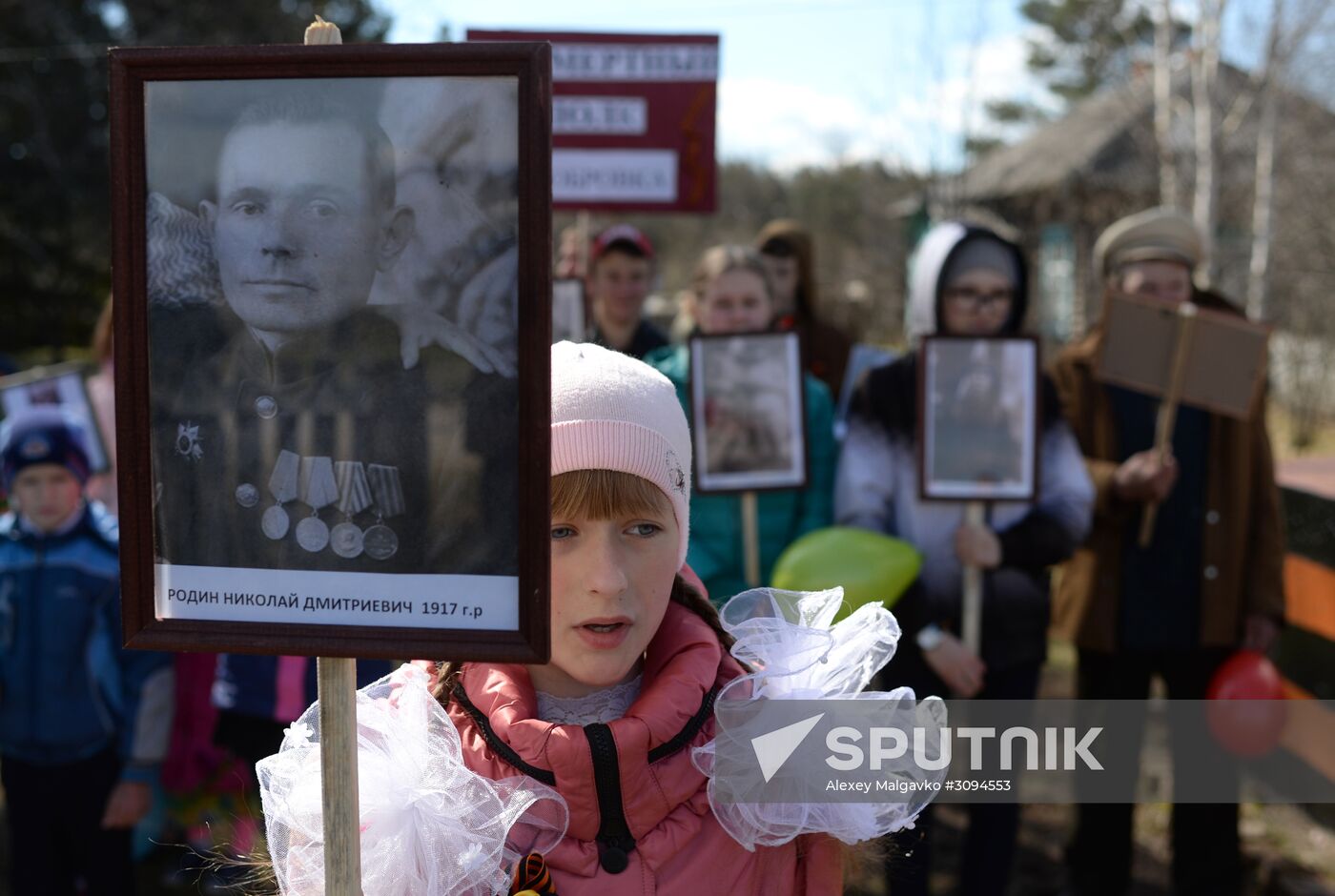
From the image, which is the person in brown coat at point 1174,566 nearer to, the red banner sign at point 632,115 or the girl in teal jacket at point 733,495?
the girl in teal jacket at point 733,495

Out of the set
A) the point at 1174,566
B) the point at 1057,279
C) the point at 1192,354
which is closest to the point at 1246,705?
the point at 1174,566

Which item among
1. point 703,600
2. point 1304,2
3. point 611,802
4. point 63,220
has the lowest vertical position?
point 611,802

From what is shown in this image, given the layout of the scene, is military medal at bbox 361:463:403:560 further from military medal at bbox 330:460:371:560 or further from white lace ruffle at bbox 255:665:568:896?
white lace ruffle at bbox 255:665:568:896

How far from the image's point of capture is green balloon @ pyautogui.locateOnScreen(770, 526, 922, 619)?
122 inches

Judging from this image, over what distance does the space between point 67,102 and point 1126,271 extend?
14852mm

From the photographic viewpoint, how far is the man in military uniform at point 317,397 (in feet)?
3.91

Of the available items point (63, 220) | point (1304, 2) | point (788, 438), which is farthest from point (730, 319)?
point (63, 220)

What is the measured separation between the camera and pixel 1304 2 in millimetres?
9852

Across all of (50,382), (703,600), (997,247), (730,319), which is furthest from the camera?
(50,382)

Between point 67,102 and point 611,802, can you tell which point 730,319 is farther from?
point 67,102

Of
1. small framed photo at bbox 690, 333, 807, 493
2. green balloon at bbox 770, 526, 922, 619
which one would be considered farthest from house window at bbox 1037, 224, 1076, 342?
green balloon at bbox 770, 526, 922, 619

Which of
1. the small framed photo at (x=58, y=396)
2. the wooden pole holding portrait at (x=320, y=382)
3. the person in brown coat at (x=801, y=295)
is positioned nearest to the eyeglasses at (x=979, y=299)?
the person in brown coat at (x=801, y=295)

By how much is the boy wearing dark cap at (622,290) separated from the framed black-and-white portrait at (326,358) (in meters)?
3.70

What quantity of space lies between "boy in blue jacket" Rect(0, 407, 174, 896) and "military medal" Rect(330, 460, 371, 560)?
257 centimetres
